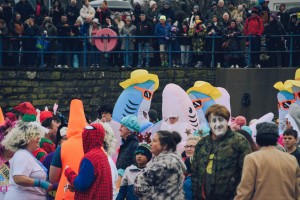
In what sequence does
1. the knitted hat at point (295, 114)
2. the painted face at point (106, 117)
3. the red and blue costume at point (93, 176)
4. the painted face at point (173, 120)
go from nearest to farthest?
the red and blue costume at point (93, 176), the painted face at point (173, 120), the knitted hat at point (295, 114), the painted face at point (106, 117)

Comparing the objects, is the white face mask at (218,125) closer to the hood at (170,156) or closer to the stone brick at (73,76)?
the hood at (170,156)

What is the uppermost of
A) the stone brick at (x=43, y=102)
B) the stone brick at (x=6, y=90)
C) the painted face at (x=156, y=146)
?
the painted face at (x=156, y=146)

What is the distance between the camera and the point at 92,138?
1043 cm

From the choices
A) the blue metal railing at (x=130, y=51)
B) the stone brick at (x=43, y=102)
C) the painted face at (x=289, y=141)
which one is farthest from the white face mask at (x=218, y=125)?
the stone brick at (x=43, y=102)

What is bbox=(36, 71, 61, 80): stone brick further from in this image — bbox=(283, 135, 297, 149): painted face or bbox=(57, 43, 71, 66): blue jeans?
bbox=(283, 135, 297, 149): painted face

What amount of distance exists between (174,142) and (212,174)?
53 cm

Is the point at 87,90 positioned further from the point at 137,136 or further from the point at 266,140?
the point at 266,140

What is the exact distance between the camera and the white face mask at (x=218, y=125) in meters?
10.6

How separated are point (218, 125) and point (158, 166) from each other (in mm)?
714

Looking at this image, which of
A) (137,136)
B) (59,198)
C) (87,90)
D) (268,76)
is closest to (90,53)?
(87,90)

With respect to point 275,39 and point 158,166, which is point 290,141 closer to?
point 158,166

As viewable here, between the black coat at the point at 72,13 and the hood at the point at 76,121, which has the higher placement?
the black coat at the point at 72,13

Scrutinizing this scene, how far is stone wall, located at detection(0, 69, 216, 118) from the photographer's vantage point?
78.9ft

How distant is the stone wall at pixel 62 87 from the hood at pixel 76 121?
11979 mm
